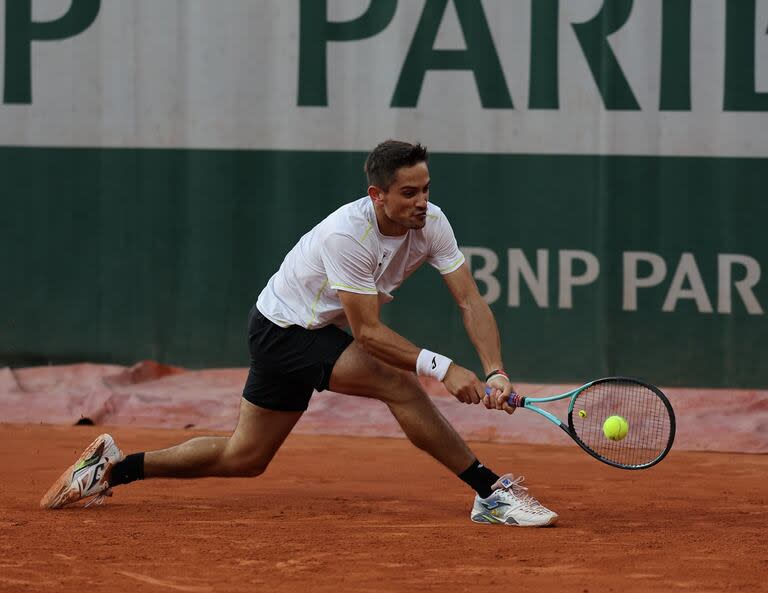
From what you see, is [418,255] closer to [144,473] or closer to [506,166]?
[144,473]

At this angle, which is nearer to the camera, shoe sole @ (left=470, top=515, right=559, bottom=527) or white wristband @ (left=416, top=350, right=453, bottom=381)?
white wristband @ (left=416, top=350, right=453, bottom=381)

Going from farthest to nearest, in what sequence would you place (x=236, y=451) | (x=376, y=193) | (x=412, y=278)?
(x=412, y=278), (x=236, y=451), (x=376, y=193)

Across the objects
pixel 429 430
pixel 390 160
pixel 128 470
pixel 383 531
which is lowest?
pixel 383 531

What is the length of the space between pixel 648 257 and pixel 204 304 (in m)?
2.42

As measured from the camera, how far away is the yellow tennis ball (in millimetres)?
4129

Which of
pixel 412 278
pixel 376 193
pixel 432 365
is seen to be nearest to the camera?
pixel 432 365

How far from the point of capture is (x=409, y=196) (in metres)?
4.10

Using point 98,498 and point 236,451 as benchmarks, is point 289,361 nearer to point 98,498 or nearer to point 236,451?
point 236,451

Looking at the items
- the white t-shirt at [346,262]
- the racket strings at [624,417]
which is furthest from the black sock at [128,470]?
the racket strings at [624,417]

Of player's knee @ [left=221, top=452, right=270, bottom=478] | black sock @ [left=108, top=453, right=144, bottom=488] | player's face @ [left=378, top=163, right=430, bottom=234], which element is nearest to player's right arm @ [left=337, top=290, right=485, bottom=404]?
player's face @ [left=378, top=163, right=430, bottom=234]

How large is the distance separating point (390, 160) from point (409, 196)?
0.12m

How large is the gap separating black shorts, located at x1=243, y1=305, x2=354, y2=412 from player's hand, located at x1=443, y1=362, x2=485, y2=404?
419mm

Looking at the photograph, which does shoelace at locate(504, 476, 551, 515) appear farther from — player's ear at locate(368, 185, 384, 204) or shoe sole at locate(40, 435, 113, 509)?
shoe sole at locate(40, 435, 113, 509)

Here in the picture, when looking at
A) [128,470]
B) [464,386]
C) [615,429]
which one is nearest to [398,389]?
[464,386]
